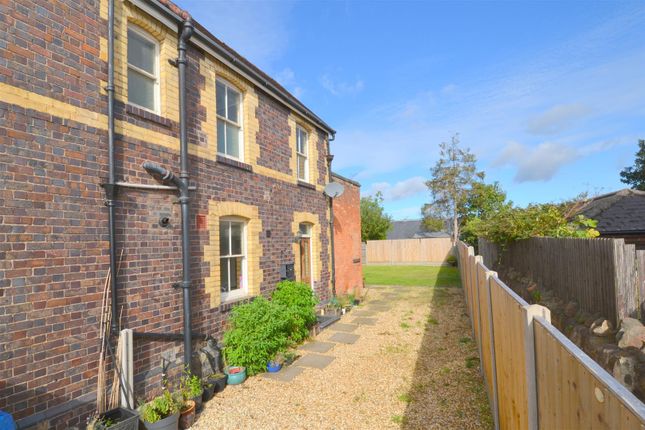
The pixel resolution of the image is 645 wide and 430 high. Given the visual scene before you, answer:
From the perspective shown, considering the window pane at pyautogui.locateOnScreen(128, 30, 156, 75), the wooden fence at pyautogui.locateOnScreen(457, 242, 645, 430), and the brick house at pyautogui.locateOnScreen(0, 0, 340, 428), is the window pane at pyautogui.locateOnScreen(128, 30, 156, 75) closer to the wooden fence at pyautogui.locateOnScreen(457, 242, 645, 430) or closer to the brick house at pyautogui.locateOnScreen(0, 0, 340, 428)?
the brick house at pyautogui.locateOnScreen(0, 0, 340, 428)

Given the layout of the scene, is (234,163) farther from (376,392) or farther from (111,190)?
(376,392)

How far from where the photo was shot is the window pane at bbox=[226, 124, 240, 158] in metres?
7.40

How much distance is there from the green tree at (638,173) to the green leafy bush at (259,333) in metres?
41.1

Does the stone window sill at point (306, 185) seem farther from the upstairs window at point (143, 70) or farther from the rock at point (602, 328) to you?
the rock at point (602, 328)

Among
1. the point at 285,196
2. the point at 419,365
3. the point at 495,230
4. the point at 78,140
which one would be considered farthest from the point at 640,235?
the point at 78,140

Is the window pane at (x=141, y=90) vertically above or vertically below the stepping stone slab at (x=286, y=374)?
above

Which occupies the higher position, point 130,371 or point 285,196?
point 285,196

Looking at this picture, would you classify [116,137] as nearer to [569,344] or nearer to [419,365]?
[569,344]

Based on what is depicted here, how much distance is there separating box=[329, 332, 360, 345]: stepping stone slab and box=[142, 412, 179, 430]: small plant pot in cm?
430

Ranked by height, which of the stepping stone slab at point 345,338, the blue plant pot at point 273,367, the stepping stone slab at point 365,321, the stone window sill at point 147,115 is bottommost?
the stepping stone slab at point 365,321

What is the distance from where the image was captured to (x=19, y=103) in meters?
3.93

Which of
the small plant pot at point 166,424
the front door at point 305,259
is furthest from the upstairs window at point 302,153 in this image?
the small plant pot at point 166,424

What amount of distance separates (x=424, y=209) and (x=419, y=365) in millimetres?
31123

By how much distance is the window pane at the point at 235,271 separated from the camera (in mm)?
7387
